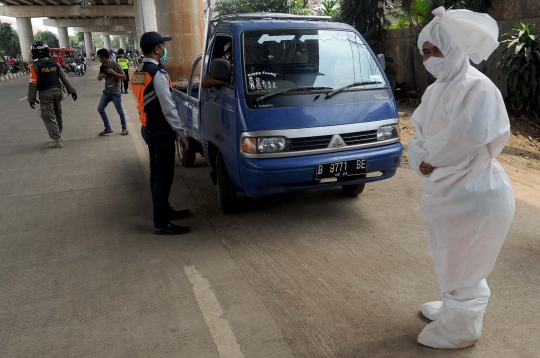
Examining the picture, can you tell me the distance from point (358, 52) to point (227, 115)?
171 centimetres

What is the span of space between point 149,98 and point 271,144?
4.27 feet

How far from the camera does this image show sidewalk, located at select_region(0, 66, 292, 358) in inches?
126

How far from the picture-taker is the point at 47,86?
9.48m

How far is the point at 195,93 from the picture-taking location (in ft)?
26.8

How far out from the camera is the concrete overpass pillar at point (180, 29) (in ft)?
81.5

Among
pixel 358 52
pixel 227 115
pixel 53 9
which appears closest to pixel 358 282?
pixel 227 115

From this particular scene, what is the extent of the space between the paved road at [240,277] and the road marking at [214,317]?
13 millimetres

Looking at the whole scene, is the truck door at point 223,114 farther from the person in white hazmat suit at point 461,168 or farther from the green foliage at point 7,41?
the green foliage at point 7,41

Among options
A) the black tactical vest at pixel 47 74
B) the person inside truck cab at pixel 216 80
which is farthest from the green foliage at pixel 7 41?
the person inside truck cab at pixel 216 80

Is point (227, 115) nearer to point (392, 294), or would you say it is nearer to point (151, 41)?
point (151, 41)

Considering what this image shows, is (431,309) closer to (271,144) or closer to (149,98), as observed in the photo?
(271,144)

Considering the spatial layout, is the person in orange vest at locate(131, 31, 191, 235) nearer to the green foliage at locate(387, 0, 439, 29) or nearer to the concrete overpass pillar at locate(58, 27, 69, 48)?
the green foliage at locate(387, 0, 439, 29)

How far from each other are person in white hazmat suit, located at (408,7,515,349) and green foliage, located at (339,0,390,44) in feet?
43.2

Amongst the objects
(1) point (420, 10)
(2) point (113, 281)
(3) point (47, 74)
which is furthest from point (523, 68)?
(3) point (47, 74)
